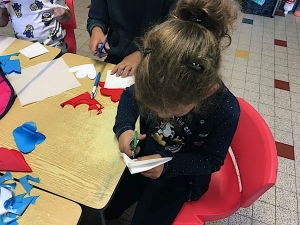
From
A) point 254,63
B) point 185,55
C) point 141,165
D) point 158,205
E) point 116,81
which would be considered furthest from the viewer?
point 254,63

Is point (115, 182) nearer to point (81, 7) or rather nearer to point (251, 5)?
point (81, 7)

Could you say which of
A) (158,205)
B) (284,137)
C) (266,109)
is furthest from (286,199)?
(158,205)

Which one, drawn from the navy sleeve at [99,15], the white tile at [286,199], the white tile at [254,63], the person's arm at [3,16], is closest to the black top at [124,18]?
the navy sleeve at [99,15]

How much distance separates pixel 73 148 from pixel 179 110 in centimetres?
32

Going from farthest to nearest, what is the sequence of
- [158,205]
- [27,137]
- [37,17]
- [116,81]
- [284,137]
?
[284,137], [37,17], [116,81], [158,205], [27,137]

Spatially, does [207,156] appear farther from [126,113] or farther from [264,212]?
[264,212]

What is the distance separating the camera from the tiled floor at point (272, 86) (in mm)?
1388

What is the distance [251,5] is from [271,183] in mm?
2809

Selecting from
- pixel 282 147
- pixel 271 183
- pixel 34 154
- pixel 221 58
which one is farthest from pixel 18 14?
pixel 282 147

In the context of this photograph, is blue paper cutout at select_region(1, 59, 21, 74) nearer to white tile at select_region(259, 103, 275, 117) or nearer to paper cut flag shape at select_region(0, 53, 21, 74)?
paper cut flag shape at select_region(0, 53, 21, 74)

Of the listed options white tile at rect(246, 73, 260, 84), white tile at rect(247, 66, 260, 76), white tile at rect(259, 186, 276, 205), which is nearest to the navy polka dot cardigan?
white tile at rect(259, 186, 276, 205)

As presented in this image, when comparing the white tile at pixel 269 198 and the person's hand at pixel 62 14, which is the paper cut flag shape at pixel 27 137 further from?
the white tile at pixel 269 198

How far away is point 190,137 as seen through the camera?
0.83 meters

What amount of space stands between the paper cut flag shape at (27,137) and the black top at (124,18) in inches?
22.3
